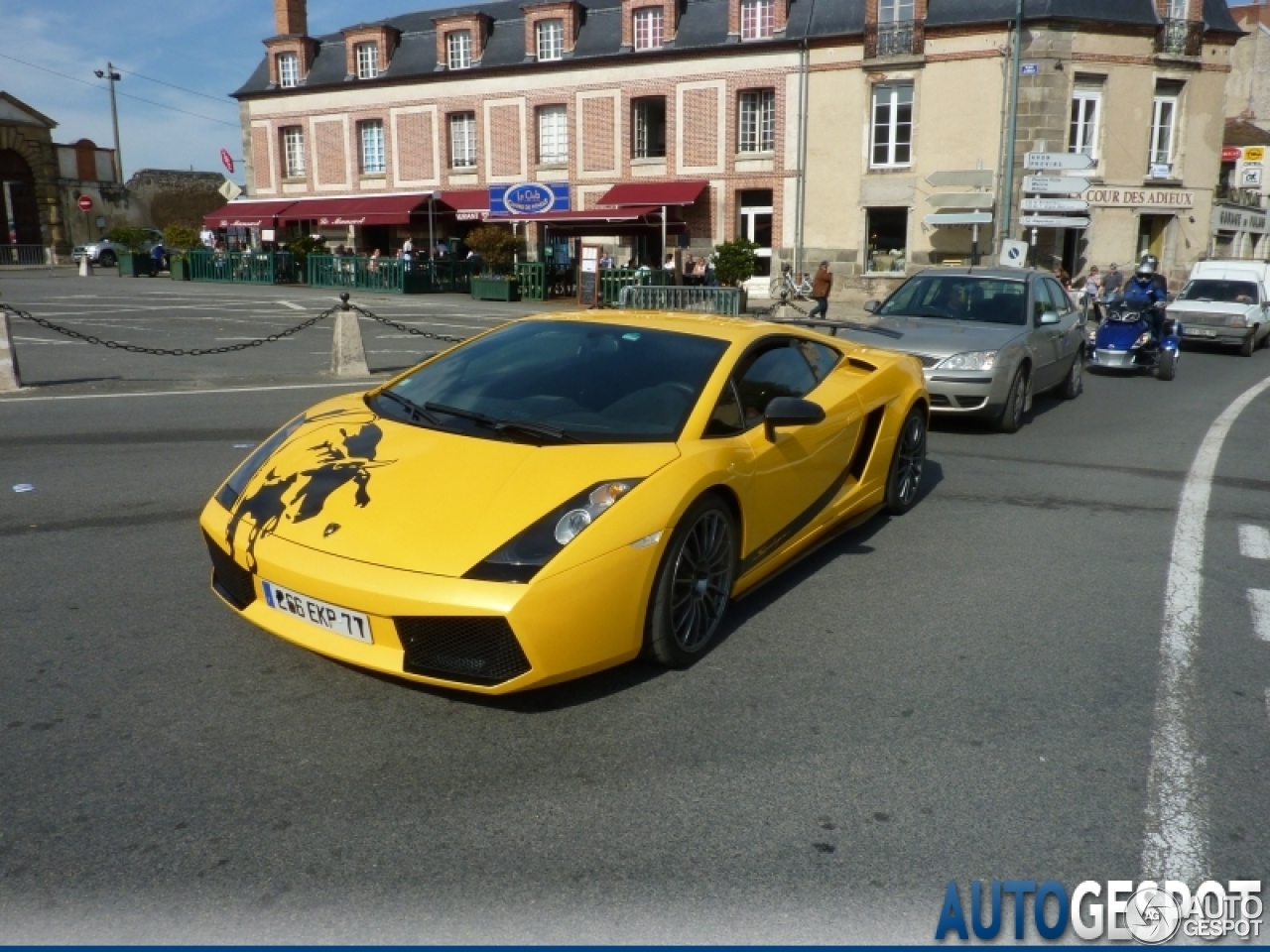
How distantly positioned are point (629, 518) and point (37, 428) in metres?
7.80

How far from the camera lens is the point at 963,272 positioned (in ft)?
39.0

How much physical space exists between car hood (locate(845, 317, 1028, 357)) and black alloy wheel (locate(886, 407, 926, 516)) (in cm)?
323

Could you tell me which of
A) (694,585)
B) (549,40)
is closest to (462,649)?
(694,585)

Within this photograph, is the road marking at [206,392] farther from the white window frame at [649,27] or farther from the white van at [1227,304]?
the white window frame at [649,27]

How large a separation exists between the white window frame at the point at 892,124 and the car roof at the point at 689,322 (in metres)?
29.7

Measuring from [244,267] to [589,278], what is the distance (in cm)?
1550

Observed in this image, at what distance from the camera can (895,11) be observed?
3284cm

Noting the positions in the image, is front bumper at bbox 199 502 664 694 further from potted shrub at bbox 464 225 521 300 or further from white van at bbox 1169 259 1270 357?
potted shrub at bbox 464 225 521 300

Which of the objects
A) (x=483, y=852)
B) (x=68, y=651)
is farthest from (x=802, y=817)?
(x=68, y=651)

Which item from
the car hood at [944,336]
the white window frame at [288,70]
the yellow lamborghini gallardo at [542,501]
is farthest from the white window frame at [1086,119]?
the yellow lamborghini gallardo at [542,501]

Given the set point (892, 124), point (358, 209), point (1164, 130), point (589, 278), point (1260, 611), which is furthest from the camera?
point (358, 209)

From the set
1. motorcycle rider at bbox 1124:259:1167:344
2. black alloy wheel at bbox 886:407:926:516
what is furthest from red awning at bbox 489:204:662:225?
black alloy wheel at bbox 886:407:926:516

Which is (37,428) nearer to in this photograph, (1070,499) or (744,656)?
(744,656)

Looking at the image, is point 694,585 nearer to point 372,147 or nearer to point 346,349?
point 346,349
